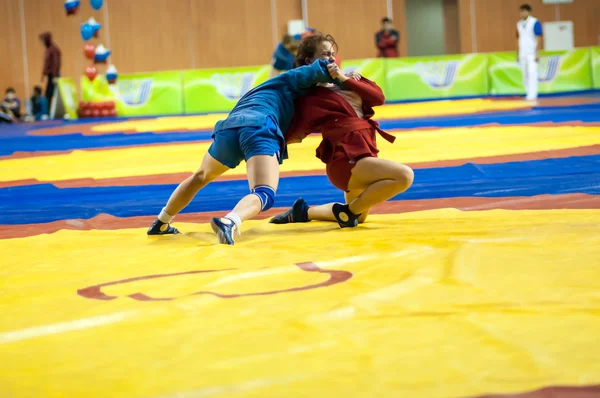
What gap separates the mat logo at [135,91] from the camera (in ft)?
60.7

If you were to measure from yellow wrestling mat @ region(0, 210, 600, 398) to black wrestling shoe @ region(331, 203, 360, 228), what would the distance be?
29 cm

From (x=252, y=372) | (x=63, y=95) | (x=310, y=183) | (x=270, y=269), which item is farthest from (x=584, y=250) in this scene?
(x=63, y=95)

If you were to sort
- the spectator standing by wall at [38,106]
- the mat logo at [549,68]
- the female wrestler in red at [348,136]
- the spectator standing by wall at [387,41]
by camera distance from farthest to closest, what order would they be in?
the spectator standing by wall at [38,106], the spectator standing by wall at [387,41], the mat logo at [549,68], the female wrestler in red at [348,136]

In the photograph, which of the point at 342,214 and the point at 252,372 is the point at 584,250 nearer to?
the point at 342,214

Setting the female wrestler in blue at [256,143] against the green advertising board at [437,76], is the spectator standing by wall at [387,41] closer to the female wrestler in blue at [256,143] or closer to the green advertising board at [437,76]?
the green advertising board at [437,76]

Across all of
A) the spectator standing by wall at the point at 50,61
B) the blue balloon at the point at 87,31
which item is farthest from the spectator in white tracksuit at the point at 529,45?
the spectator standing by wall at the point at 50,61

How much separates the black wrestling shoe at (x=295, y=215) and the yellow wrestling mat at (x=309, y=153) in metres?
2.37

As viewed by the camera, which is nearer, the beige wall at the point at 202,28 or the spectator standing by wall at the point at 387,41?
the spectator standing by wall at the point at 387,41

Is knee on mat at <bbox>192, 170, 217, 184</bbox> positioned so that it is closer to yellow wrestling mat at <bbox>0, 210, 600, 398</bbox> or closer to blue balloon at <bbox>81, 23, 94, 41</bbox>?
yellow wrestling mat at <bbox>0, 210, 600, 398</bbox>

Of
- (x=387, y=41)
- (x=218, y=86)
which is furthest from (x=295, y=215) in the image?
(x=387, y=41)

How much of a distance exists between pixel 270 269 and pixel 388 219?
1.40 meters

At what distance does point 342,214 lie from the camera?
419 cm

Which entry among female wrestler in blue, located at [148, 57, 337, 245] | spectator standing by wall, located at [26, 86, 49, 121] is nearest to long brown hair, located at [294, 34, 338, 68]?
female wrestler in blue, located at [148, 57, 337, 245]

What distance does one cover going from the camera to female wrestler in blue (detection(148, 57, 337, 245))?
3920 mm
